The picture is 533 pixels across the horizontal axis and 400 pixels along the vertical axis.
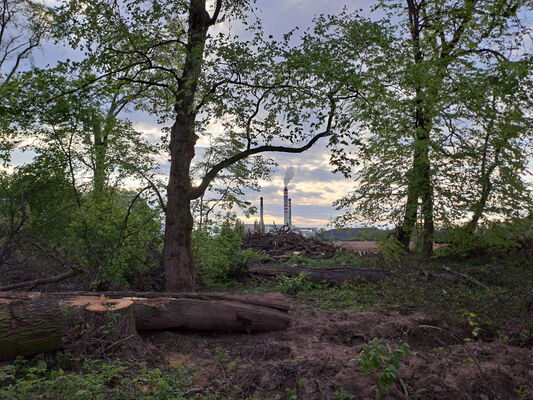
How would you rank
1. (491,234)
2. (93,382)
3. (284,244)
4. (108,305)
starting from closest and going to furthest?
(93,382)
(108,305)
(491,234)
(284,244)

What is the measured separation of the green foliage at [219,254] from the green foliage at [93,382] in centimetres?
737

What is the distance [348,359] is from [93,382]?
9.20 feet

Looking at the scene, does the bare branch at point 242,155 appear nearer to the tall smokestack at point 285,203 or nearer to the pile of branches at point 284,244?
the pile of branches at point 284,244

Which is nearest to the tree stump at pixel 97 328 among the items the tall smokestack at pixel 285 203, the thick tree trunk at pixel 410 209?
the thick tree trunk at pixel 410 209

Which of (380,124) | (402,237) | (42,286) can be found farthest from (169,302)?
(402,237)

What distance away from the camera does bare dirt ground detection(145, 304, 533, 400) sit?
4.27m

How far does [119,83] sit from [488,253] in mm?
14057

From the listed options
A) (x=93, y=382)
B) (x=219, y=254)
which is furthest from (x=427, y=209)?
(x=93, y=382)

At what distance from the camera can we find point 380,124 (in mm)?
9516

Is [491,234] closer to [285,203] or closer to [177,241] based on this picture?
[177,241]

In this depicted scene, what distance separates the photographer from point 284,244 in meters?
21.6

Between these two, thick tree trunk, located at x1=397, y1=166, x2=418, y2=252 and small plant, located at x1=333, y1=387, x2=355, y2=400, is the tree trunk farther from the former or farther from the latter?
thick tree trunk, located at x1=397, y1=166, x2=418, y2=252

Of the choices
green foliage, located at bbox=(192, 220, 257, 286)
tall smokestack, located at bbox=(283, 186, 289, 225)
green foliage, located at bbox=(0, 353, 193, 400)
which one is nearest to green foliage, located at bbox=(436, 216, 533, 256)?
green foliage, located at bbox=(192, 220, 257, 286)

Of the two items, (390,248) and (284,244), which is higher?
(284,244)
